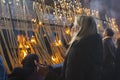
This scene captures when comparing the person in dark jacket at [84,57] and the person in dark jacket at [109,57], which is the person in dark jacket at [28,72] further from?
the person in dark jacket at [109,57]

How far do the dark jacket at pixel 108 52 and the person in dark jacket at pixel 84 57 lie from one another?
165 centimetres

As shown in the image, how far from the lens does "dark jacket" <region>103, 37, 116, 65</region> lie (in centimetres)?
508

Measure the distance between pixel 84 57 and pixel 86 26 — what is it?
347mm

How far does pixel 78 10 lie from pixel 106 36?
23.7ft

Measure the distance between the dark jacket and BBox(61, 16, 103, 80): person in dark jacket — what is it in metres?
1.65

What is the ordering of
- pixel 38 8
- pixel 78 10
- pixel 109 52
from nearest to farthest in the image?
pixel 109 52 < pixel 38 8 < pixel 78 10

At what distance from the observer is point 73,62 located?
3.36 meters

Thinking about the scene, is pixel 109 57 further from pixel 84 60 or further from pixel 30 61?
pixel 84 60

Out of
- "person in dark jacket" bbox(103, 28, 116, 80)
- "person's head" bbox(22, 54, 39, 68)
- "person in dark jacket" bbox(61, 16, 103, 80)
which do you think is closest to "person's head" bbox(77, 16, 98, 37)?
"person in dark jacket" bbox(61, 16, 103, 80)

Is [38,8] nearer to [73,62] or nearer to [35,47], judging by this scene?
[35,47]

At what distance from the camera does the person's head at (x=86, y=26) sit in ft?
11.3

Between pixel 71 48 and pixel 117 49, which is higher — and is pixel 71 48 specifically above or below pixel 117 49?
above

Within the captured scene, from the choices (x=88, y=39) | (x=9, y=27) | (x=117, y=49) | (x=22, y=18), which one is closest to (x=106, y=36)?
(x=117, y=49)

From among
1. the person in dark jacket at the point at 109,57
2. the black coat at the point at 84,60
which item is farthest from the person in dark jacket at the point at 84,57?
the person in dark jacket at the point at 109,57
